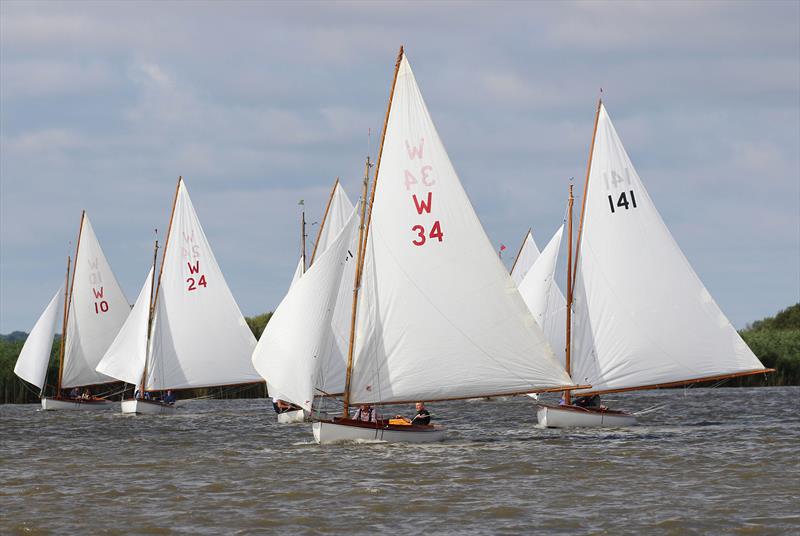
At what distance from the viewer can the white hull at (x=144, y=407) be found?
202ft

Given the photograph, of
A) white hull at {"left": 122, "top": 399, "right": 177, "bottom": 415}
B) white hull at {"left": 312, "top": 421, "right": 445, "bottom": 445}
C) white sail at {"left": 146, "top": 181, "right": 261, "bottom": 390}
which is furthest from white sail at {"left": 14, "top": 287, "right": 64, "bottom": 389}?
white hull at {"left": 312, "top": 421, "right": 445, "bottom": 445}

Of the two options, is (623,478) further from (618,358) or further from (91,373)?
(91,373)

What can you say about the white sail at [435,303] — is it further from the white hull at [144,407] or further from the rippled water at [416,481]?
the white hull at [144,407]

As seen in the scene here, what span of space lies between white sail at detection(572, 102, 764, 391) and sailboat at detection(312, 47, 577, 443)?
864 centimetres

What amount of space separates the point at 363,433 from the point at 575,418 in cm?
1151

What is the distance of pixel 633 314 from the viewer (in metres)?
44.3

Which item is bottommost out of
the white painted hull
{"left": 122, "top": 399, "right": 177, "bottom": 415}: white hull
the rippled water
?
the rippled water

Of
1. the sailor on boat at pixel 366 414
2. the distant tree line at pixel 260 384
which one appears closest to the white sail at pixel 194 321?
the distant tree line at pixel 260 384

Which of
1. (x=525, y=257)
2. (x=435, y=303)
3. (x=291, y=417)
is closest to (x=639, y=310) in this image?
→ (x=435, y=303)

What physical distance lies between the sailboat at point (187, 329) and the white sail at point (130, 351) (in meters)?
0.05

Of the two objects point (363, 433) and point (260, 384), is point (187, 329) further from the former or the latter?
point (363, 433)

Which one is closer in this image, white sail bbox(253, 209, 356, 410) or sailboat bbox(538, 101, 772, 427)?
white sail bbox(253, 209, 356, 410)

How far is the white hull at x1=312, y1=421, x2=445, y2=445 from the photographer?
35594 mm

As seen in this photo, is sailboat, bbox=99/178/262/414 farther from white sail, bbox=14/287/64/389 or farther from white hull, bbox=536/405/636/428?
white hull, bbox=536/405/636/428
